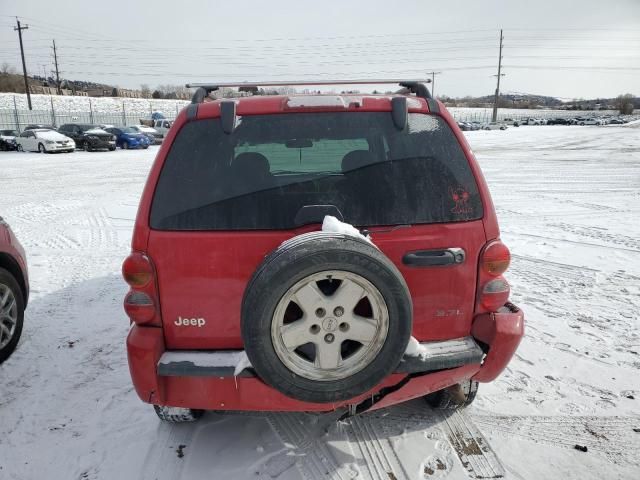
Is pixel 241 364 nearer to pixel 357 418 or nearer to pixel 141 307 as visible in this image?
pixel 141 307

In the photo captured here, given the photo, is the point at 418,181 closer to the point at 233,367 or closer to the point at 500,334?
the point at 500,334

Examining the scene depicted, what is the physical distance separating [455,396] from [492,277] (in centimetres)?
99

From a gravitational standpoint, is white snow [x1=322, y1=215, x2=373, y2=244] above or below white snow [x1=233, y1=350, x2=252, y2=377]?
above

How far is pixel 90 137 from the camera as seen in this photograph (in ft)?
85.8

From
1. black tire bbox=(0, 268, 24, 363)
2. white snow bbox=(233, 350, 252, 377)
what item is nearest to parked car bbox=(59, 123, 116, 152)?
black tire bbox=(0, 268, 24, 363)

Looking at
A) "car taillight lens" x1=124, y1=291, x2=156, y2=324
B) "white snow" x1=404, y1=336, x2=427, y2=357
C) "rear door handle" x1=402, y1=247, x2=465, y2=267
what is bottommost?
"white snow" x1=404, y1=336, x2=427, y2=357

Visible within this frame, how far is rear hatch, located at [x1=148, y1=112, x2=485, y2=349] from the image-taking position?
231 centimetres

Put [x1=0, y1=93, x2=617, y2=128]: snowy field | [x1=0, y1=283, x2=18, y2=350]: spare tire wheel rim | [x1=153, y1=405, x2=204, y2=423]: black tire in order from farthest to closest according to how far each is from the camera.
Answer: [x1=0, y1=93, x2=617, y2=128]: snowy field → [x1=0, y1=283, x2=18, y2=350]: spare tire wheel rim → [x1=153, y1=405, x2=204, y2=423]: black tire

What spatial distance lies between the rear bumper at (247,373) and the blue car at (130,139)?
2829 centimetres

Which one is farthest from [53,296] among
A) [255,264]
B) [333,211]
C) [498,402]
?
[498,402]

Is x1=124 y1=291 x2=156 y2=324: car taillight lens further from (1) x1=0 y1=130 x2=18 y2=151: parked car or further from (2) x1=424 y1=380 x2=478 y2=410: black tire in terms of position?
(1) x1=0 y1=130 x2=18 y2=151: parked car

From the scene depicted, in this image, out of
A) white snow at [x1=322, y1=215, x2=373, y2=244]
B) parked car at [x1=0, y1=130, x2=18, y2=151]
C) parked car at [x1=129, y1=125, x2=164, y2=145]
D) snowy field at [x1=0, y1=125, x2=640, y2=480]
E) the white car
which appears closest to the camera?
white snow at [x1=322, y1=215, x2=373, y2=244]

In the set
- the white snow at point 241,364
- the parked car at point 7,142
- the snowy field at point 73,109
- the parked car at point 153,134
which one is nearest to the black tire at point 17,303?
the white snow at point 241,364

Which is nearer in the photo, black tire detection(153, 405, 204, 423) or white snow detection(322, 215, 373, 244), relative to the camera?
white snow detection(322, 215, 373, 244)
